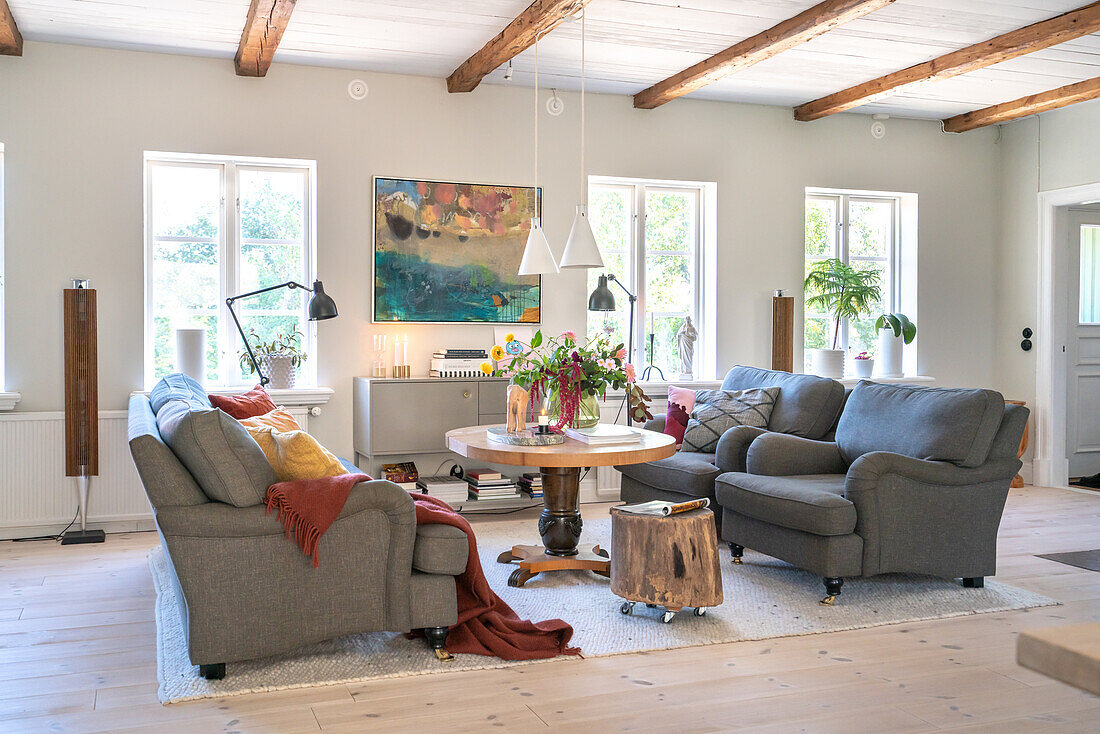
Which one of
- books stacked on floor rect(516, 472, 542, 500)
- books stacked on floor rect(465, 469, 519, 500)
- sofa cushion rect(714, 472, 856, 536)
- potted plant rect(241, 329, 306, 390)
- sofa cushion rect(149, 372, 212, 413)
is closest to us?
sofa cushion rect(149, 372, 212, 413)

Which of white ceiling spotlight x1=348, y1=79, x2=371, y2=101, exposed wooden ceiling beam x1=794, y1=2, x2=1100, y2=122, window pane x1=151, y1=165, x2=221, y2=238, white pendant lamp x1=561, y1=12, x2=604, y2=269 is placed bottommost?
white pendant lamp x1=561, y1=12, x2=604, y2=269

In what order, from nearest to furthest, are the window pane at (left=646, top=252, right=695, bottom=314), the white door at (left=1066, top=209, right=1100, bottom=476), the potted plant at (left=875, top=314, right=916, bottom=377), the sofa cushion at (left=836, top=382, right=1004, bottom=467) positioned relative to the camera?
the sofa cushion at (left=836, top=382, right=1004, bottom=467) < the window pane at (left=646, top=252, right=695, bottom=314) < the potted plant at (left=875, top=314, right=916, bottom=377) < the white door at (left=1066, top=209, right=1100, bottom=476)

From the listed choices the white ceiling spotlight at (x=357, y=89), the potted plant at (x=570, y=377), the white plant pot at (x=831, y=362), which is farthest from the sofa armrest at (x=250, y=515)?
the white plant pot at (x=831, y=362)

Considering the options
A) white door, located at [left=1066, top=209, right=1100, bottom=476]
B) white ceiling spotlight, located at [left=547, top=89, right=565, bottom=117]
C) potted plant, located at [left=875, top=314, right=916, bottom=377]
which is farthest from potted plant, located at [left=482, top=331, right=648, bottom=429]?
white door, located at [left=1066, top=209, right=1100, bottom=476]

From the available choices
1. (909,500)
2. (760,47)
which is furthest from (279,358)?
(909,500)

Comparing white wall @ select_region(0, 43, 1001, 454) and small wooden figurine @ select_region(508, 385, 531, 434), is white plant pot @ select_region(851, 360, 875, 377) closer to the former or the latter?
white wall @ select_region(0, 43, 1001, 454)

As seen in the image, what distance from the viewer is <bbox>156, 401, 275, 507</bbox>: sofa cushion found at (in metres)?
2.79

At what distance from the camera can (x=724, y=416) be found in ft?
16.3

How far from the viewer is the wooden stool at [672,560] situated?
3.39 m

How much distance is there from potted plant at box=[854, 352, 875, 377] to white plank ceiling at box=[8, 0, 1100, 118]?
6.15 feet

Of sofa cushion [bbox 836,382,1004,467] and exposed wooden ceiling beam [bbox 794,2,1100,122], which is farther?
exposed wooden ceiling beam [bbox 794,2,1100,122]

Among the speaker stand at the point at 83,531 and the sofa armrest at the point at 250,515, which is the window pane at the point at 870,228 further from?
the speaker stand at the point at 83,531

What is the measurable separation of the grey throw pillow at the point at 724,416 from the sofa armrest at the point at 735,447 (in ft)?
0.80

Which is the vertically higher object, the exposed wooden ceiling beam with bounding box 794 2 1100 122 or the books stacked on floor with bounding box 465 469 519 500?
the exposed wooden ceiling beam with bounding box 794 2 1100 122
